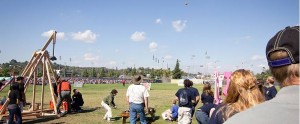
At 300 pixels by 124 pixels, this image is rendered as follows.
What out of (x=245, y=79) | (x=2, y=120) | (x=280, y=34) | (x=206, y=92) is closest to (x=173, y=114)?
(x=206, y=92)

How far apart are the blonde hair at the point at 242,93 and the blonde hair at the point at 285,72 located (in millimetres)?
1827

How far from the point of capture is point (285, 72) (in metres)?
1.55

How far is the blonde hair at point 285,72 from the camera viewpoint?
59.2 inches

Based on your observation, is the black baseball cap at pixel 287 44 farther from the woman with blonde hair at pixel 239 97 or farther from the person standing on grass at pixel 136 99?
the person standing on grass at pixel 136 99

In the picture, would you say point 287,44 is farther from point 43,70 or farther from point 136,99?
point 43,70

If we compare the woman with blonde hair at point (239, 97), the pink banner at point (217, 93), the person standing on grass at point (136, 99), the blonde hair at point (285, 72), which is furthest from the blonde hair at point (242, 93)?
the pink banner at point (217, 93)

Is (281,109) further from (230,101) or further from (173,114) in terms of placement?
(173,114)

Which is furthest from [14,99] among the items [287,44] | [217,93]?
[287,44]

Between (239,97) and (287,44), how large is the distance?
211 cm

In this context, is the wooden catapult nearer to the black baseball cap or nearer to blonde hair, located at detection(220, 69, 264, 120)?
blonde hair, located at detection(220, 69, 264, 120)

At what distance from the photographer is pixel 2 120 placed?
13297 millimetres

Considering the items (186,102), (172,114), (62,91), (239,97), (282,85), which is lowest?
(172,114)

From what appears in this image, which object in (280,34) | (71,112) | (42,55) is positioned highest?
(42,55)

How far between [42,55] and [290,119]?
15.5 metres
